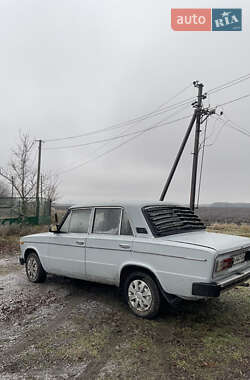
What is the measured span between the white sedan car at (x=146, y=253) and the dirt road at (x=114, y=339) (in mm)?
438

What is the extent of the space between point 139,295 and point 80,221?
1.79 m

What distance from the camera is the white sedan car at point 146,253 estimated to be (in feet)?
11.1

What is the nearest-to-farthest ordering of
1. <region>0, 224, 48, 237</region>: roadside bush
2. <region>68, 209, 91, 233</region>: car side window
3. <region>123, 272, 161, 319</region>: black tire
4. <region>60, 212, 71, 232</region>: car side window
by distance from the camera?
<region>123, 272, 161, 319</region>: black tire → <region>68, 209, 91, 233</region>: car side window → <region>60, 212, 71, 232</region>: car side window → <region>0, 224, 48, 237</region>: roadside bush

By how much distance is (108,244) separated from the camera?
4.32 m

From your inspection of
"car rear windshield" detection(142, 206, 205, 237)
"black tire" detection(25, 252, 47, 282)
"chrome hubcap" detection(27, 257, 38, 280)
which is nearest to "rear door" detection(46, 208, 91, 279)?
"black tire" detection(25, 252, 47, 282)

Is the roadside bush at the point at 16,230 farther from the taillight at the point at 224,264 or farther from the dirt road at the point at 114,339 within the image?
the taillight at the point at 224,264

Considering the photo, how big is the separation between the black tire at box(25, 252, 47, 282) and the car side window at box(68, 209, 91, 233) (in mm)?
1234

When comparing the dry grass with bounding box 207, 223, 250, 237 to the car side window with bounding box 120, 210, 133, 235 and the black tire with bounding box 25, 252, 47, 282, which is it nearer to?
the black tire with bounding box 25, 252, 47, 282

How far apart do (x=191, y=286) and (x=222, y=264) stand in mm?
508

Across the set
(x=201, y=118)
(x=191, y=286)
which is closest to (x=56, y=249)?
(x=191, y=286)

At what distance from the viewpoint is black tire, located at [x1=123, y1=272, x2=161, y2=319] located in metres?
3.76

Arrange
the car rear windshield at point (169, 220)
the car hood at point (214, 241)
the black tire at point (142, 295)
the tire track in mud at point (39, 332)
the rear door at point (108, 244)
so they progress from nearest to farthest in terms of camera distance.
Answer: the tire track in mud at point (39, 332), the car hood at point (214, 241), the black tire at point (142, 295), the car rear windshield at point (169, 220), the rear door at point (108, 244)

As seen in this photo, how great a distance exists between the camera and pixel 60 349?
3117 millimetres

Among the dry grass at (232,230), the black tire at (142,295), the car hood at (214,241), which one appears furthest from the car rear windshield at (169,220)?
the dry grass at (232,230)
